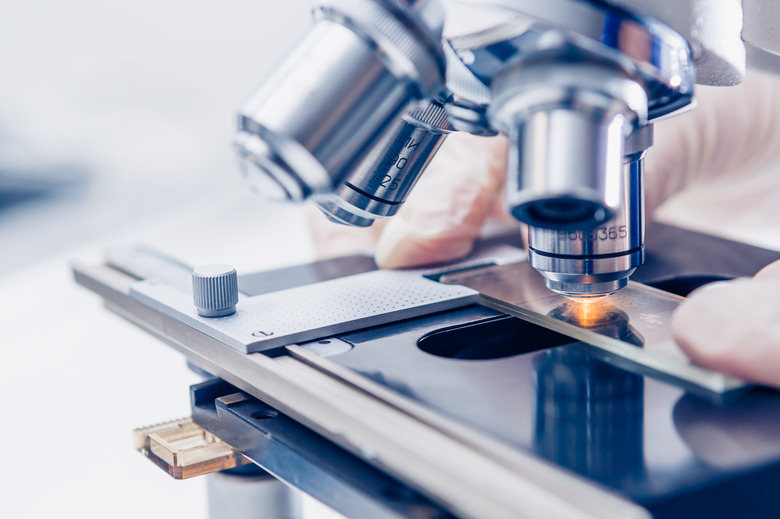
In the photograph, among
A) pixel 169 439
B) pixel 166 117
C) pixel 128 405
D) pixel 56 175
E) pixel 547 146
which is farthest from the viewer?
pixel 166 117

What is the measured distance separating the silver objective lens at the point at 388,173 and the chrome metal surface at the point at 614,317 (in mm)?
182

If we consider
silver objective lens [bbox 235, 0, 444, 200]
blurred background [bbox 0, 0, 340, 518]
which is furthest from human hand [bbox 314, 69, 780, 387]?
blurred background [bbox 0, 0, 340, 518]

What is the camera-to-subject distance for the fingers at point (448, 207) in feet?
3.27

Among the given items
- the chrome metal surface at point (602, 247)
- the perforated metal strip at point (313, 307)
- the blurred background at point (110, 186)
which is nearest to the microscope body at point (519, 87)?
the chrome metal surface at point (602, 247)

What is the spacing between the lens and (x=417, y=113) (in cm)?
67

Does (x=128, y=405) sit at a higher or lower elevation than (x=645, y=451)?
lower

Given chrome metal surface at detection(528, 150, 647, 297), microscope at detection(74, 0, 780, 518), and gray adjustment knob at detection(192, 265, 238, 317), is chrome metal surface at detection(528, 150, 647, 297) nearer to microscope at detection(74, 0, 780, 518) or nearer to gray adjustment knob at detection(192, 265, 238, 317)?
microscope at detection(74, 0, 780, 518)

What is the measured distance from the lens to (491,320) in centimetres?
81

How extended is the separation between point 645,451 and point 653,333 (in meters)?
0.20

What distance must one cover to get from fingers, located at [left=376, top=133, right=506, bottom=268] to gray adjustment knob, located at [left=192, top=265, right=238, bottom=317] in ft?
0.81

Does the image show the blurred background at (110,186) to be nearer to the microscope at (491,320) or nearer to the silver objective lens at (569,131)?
the microscope at (491,320)

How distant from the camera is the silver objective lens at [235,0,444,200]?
518 millimetres

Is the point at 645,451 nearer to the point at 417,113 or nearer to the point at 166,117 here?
the point at 417,113

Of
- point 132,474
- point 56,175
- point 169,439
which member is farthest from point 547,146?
point 56,175
